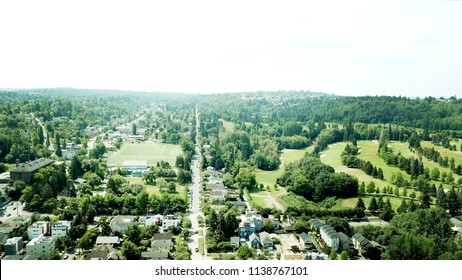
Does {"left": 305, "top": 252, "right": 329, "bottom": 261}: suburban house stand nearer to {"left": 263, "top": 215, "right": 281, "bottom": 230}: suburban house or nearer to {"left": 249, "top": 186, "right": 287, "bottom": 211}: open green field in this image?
{"left": 263, "top": 215, "right": 281, "bottom": 230}: suburban house

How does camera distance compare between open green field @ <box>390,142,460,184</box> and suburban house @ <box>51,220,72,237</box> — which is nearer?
suburban house @ <box>51,220,72,237</box>

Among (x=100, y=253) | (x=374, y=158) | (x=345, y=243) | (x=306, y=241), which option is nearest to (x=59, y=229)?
(x=100, y=253)

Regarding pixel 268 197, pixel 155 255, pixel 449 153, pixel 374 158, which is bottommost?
pixel 268 197

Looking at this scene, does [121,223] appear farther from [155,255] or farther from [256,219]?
[256,219]

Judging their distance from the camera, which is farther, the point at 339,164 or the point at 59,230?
the point at 339,164

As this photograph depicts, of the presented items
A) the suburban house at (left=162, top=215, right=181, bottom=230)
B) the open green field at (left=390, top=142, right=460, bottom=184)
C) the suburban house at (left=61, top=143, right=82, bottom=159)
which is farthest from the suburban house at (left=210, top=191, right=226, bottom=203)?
the suburban house at (left=61, top=143, right=82, bottom=159)

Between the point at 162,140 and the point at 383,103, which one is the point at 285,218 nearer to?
the point at 162,140

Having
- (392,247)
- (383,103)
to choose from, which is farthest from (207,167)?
(383,103)
